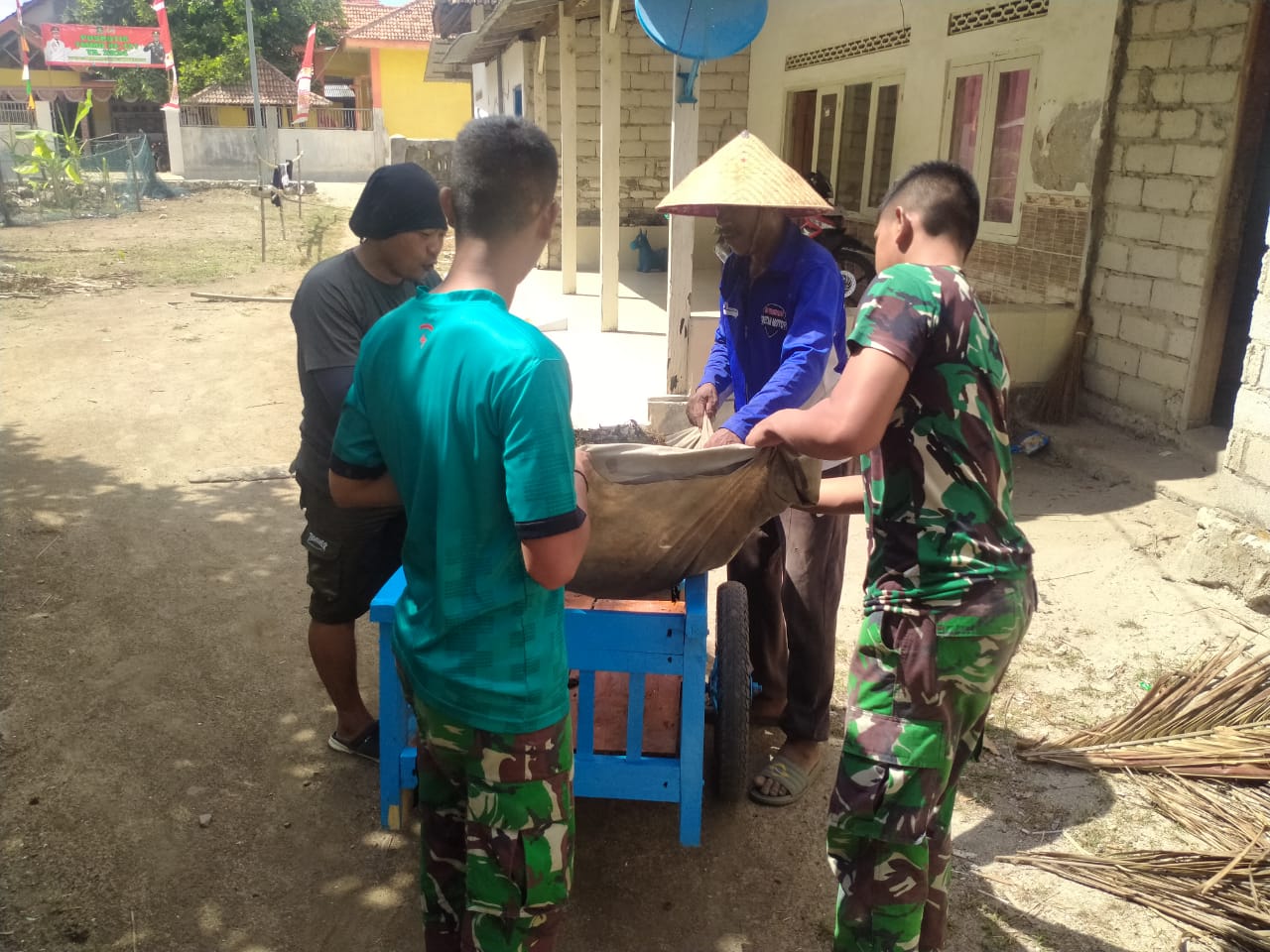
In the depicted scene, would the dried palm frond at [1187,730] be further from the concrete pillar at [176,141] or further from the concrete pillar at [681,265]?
the concrete pillar at [176,141]

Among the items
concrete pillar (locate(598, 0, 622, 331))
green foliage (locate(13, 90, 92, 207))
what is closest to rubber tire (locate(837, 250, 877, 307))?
concrete pillar (locate(598, 0, 622, 331))

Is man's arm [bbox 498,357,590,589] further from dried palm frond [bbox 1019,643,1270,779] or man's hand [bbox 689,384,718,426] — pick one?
dried palm frond [bbox 1019,643,1270,779]

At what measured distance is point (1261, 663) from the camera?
10.9 feet

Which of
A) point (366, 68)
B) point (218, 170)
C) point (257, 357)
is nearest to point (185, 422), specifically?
point (257, 357)

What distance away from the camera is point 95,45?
33.9m

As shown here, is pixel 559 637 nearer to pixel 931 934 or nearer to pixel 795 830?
pixel 931 934

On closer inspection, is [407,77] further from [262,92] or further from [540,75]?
[540,75]

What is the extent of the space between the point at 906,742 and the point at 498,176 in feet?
A: 4.15

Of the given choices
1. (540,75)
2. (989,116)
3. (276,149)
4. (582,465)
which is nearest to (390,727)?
(582,465)

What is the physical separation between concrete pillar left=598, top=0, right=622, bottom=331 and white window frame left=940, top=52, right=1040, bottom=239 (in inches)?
108

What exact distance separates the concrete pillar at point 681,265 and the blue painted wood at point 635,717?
149 inches

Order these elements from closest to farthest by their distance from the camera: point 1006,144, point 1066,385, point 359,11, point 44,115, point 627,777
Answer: point 627,777
point 1066,385
point 1006,144
point 44,115
point 359,11

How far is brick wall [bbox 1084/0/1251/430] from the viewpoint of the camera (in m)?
5.44

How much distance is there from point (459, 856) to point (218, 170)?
3234 cm
